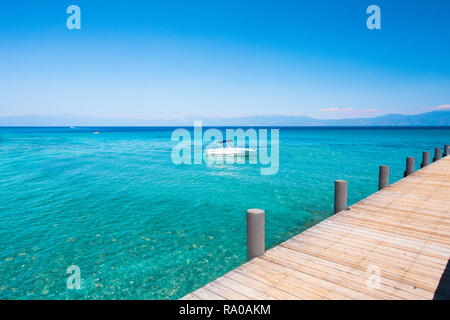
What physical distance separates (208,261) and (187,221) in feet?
12.1

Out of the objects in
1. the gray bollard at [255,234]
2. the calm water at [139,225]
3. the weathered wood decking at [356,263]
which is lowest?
the calm water at [139,225]

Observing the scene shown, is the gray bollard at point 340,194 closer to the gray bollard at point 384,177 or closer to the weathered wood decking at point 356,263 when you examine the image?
the weathered wood decking at point 356,263

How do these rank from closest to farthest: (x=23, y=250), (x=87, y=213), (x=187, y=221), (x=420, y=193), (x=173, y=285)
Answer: (x=173, y=285)
(x=23, y=250)
(x=420, y=193)
(x=187, y=221)
(x=87, y=213)

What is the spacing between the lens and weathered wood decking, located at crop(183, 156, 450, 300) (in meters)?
4.20

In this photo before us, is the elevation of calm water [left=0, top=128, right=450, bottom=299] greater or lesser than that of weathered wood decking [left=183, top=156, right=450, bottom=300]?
lesser

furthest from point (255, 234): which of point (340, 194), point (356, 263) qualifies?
point (340, 194)

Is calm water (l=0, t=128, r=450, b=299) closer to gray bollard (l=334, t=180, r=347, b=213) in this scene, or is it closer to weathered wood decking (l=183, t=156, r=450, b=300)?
gray bollard (l=334, t=180, r=347, b=213)

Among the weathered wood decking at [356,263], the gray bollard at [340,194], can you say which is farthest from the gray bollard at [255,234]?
the gray bollard at [340,194]

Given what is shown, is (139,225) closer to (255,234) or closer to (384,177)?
(255,234)

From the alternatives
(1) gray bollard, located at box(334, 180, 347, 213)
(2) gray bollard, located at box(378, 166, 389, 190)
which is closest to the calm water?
(1) gray bollard, located at box(334, 180, 347, 213)

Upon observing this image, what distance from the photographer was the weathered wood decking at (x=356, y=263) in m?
4.20
